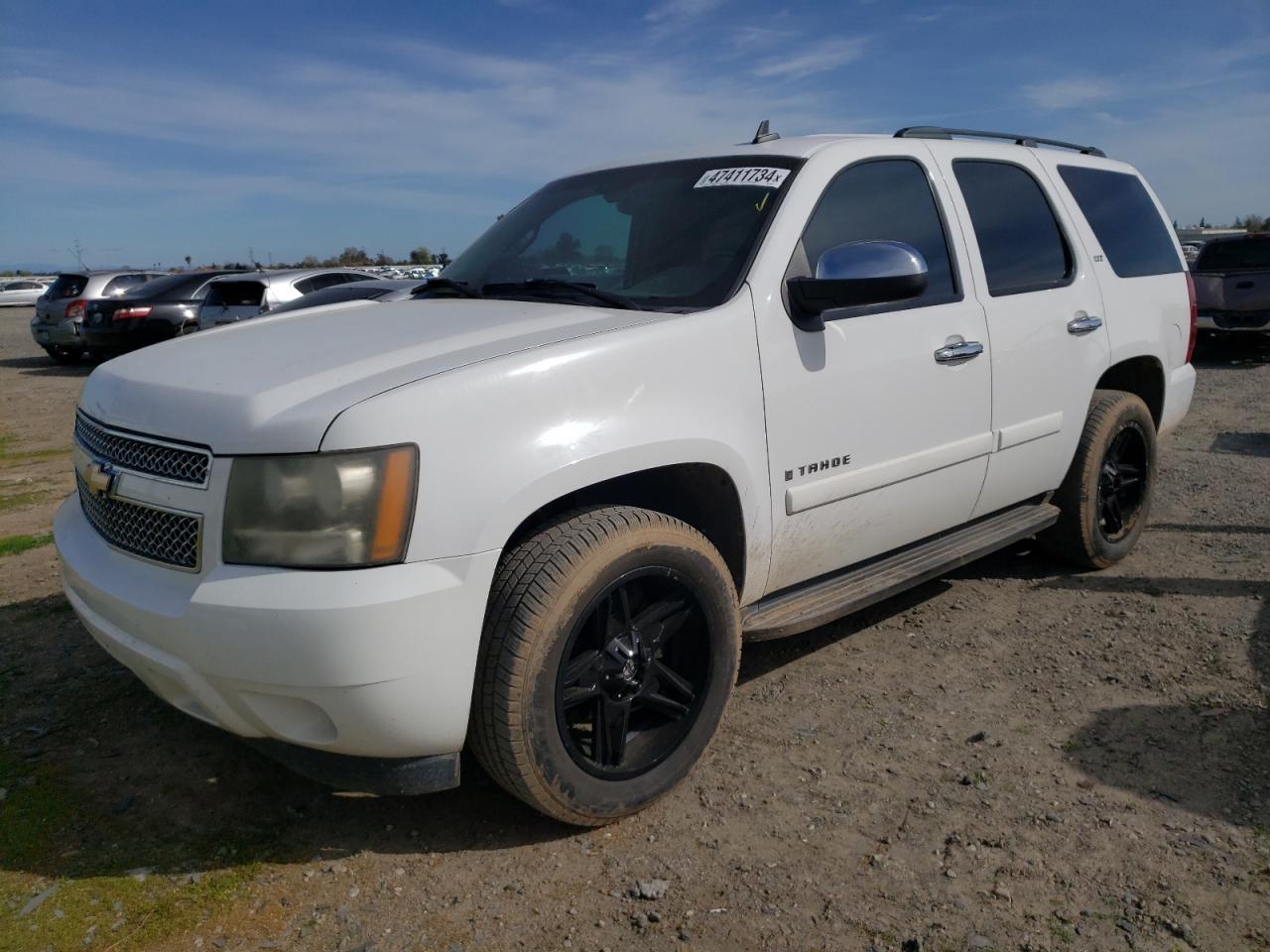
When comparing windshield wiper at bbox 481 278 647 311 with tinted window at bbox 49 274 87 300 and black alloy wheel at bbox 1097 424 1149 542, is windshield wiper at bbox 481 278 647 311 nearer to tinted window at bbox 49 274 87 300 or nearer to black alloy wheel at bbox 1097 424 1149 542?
black alloy wheel at bbox 1097 424 1149 542

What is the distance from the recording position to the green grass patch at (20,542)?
5352 mm

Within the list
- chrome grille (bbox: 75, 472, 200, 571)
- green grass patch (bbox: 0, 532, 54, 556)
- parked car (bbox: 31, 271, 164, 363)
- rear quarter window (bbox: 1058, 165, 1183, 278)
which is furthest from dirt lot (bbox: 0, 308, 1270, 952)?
parked car (bbox: 31, 271, 164, 363)

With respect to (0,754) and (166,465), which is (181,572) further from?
(0,754)

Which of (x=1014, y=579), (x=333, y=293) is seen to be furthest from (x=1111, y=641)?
(x=333, y=293)

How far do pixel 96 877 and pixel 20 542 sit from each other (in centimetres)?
358

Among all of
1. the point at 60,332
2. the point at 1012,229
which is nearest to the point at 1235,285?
the point at 1012,229

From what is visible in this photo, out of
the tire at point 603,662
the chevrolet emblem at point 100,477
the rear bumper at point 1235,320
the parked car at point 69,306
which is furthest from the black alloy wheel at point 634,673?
the parked car at point 69,306

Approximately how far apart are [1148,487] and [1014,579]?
0.88 meters

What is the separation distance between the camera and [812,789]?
2.95m

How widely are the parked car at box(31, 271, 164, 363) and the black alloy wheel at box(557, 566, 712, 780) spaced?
53.0 ft

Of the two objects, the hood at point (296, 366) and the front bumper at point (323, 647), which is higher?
Result: the hood at point (296, 366)

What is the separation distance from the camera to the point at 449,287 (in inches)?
146

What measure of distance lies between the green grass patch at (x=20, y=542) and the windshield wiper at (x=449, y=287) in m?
3.10

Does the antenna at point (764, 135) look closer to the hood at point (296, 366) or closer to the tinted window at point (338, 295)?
the hood at point (296, 366)
